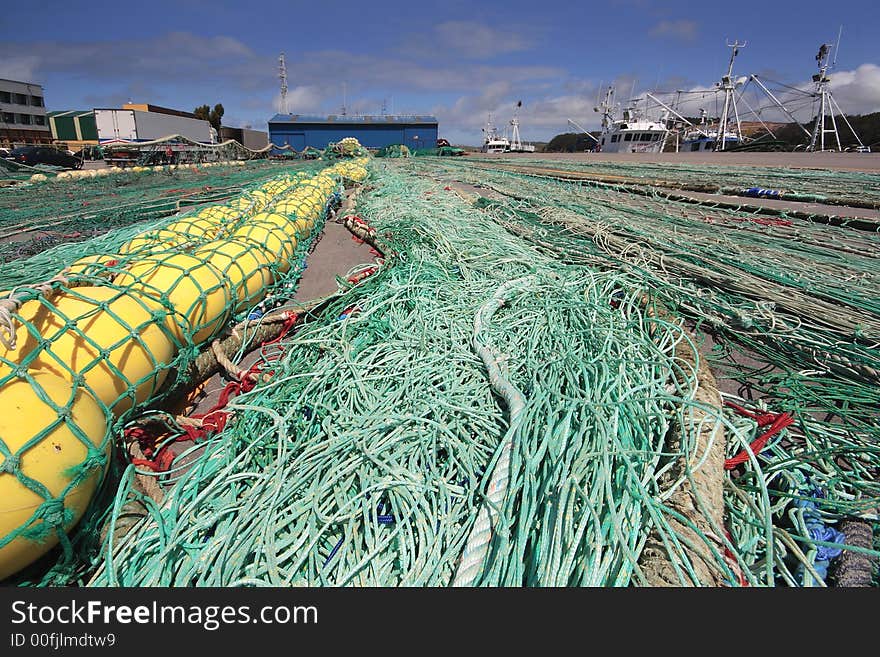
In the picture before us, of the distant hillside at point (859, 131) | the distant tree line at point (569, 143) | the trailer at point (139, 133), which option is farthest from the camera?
the distant tree line at point (569, 143)

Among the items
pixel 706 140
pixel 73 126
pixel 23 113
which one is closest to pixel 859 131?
pixel 706 140

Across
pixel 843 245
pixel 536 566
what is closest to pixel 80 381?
pixel 536 566

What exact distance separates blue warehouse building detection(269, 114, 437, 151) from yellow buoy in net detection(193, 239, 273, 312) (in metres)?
42.3

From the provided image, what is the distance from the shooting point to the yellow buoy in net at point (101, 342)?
1.59 m

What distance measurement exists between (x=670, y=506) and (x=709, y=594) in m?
0.29

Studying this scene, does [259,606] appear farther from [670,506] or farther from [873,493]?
[873,493]

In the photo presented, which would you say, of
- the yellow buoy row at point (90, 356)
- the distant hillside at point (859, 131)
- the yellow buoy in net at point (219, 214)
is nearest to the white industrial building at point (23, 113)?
the yellow buoy in net at point (219, 214)

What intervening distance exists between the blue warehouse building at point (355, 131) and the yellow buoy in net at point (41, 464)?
1744 inches

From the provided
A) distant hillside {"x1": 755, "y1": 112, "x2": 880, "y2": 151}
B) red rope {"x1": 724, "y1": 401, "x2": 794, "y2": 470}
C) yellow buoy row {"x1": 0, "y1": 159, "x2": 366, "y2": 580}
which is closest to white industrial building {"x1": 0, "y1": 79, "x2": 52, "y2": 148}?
yellow buoy row {"x1": 0, "y1": 159, "x2": 366, "y2": 580}

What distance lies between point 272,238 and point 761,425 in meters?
3.68

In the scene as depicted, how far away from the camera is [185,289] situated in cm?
237

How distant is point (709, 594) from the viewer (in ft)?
3.82

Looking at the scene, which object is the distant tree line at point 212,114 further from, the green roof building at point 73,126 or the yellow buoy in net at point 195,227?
the yellow buoy in net at point 195,227

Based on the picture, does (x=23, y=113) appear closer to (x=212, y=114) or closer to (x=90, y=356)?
(x=212, y=114)
